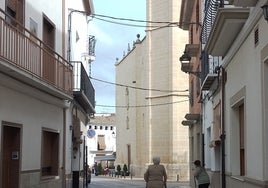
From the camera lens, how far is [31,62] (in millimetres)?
14266

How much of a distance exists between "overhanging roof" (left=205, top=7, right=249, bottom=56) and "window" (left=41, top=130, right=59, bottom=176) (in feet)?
21.7

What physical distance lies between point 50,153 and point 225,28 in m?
9.13

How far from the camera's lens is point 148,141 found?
4819 centimetres

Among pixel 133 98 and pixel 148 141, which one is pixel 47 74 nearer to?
pixel 148 141

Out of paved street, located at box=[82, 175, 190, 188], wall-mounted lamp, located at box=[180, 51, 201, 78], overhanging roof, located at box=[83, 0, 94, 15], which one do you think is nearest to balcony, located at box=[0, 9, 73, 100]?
wall-mounted lamp, located at box=[180, 51, 201, 78]

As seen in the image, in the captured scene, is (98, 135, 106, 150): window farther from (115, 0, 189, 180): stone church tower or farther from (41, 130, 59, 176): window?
(41, 130, 59, 176): window

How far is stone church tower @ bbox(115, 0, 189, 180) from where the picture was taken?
147 ft

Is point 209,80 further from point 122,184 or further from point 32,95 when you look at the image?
point 122,184

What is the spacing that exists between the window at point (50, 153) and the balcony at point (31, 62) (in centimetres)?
134

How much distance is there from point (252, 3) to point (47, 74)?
8.11 m

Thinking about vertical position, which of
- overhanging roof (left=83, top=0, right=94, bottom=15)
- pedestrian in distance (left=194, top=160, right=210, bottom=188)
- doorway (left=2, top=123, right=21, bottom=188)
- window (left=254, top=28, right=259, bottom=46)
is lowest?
pedestrian in distance (left=194, top=160, right=210, bottom=188)

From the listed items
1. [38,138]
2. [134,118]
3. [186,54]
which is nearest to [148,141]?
[134,118]

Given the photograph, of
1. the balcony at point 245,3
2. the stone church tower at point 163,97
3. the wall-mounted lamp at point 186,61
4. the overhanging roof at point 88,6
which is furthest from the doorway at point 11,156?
the stone church tower at point 163,97

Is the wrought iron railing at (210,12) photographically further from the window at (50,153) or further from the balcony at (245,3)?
the window at (50,153)
